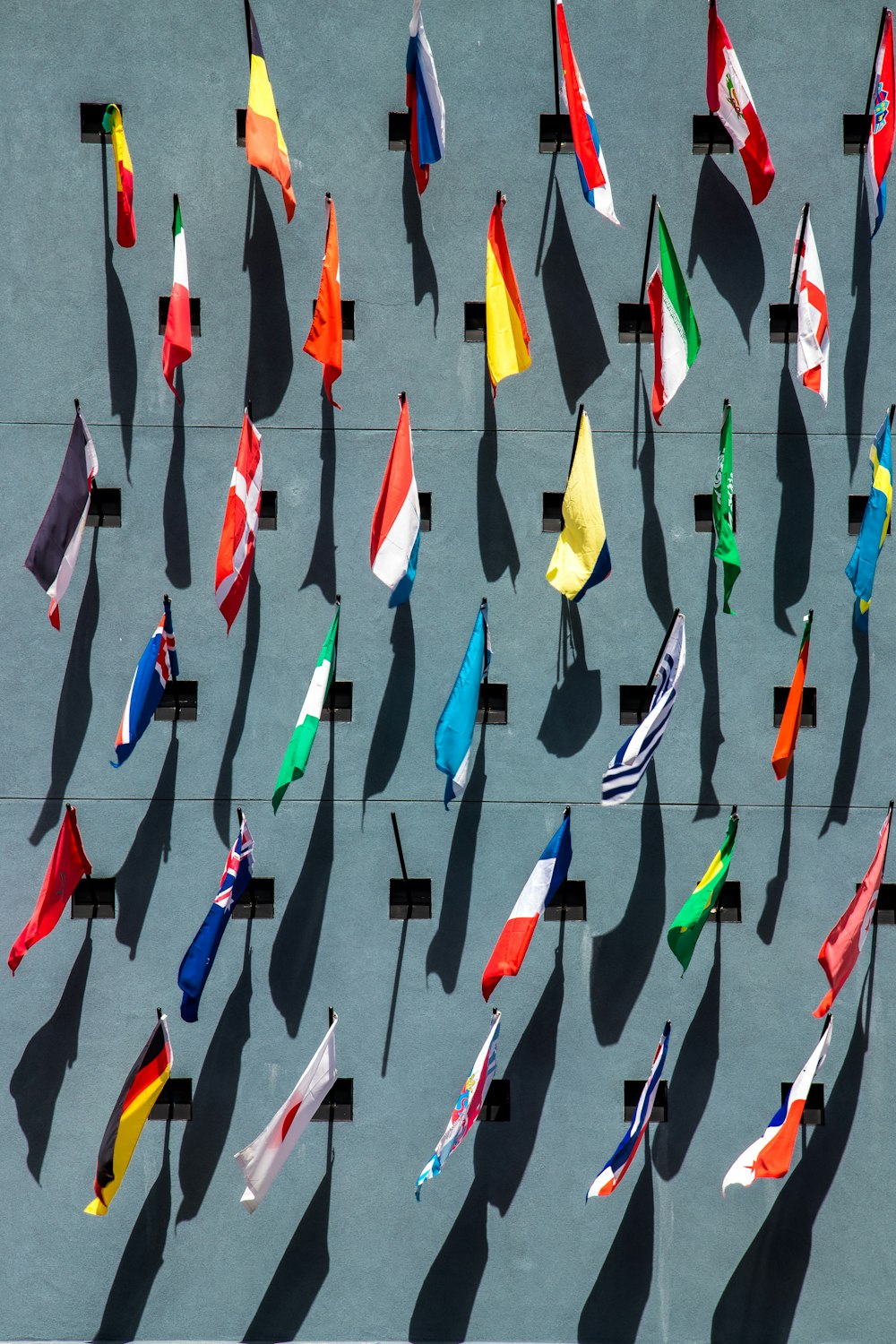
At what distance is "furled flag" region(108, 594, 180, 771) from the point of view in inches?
685

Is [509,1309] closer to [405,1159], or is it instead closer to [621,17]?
[405,1159]

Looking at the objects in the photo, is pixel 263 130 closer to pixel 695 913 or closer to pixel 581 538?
pixel 581 538

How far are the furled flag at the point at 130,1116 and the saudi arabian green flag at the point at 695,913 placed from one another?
18.4ft

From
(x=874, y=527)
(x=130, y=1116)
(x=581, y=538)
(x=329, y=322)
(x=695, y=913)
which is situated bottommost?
(x=130, y=1116)

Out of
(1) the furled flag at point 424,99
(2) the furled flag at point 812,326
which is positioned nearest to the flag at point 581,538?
(2) the furled flag at point 812,326

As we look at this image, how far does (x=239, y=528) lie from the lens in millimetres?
17438

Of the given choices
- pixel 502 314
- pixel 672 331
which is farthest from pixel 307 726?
pixel 672 331

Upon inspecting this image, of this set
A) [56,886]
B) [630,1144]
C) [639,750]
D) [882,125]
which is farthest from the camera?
[882,125]

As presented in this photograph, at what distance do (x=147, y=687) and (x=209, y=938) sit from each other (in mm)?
2780

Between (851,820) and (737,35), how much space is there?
9500mm

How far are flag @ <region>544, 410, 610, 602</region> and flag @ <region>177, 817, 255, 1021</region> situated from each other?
4.53 m

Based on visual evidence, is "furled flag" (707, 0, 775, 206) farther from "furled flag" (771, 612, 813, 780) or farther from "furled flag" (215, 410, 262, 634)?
"furled flag" (215, 410, 262, 634)

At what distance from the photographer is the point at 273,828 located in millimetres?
18594

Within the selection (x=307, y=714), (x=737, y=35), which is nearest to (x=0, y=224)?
(x=307, y=714)
